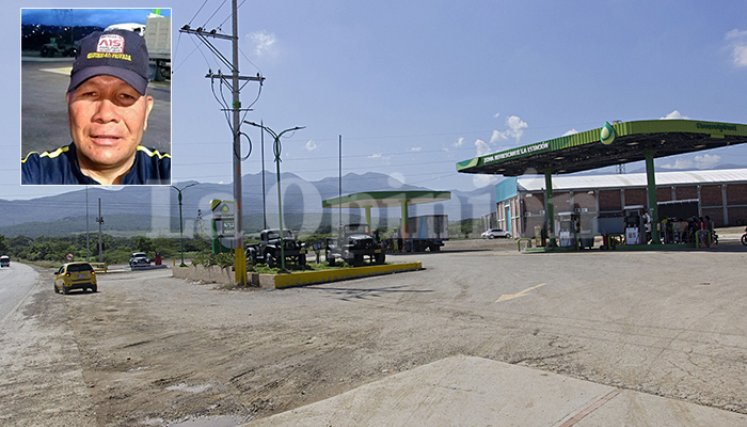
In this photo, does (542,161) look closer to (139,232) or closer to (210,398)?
(210,398)

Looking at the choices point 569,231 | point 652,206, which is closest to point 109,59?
point 652,206

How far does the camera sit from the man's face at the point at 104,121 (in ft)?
47.3

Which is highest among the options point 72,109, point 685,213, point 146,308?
point 72,109

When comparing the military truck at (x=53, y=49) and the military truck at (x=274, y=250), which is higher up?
the military truck at (x=53, y=49)

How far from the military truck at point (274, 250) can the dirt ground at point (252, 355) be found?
30.1ft

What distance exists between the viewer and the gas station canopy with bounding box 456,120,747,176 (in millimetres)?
29500

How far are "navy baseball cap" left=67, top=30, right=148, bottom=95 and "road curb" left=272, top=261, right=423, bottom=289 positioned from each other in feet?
27.6

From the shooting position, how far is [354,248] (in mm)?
26188

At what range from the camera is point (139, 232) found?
282 feet

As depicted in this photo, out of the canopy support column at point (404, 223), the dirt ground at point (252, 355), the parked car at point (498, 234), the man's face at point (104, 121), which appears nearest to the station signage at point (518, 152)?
the canopy support column at point (404, 223)

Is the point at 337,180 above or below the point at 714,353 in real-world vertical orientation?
above

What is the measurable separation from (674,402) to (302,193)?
26563 mm

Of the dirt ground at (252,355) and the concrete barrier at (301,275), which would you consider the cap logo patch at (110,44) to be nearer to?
the dirt ground at (252,355)

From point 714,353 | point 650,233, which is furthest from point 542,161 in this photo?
point 714,353
